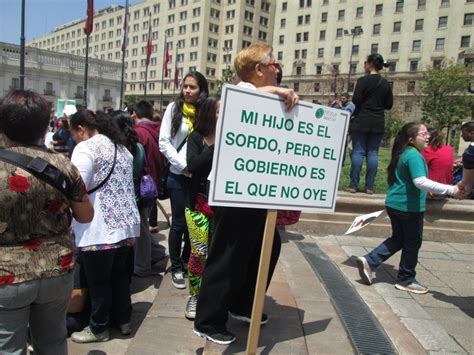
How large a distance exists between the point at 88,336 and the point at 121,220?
919 millimetres

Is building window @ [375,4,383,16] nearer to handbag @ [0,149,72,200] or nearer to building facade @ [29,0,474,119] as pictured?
building facade @ [29,0,474,119]

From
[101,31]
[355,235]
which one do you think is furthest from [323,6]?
[355,235]

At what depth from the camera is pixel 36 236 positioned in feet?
6.47

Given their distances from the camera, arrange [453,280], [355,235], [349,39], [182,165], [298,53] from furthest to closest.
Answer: [298,53], [349,39], [355,235], [453,280], [182,165]

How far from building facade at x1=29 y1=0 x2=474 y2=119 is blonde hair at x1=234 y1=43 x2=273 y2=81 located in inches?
1736

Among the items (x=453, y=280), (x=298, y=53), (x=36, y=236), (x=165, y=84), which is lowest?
(x=453, y=280)

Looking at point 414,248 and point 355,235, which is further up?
point 414,248

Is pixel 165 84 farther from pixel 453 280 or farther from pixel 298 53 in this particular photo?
pixel 453 280

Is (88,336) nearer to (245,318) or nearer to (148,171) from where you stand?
(245,318)

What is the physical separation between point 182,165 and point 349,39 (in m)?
70.4

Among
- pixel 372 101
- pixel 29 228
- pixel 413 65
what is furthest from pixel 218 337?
pixel 413 65

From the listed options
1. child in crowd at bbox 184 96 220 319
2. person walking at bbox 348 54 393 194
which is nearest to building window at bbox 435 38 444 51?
person walking at bbox 348 54 393 194

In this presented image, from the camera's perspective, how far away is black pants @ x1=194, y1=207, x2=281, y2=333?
2.54 meters

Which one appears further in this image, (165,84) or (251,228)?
(165,84)
